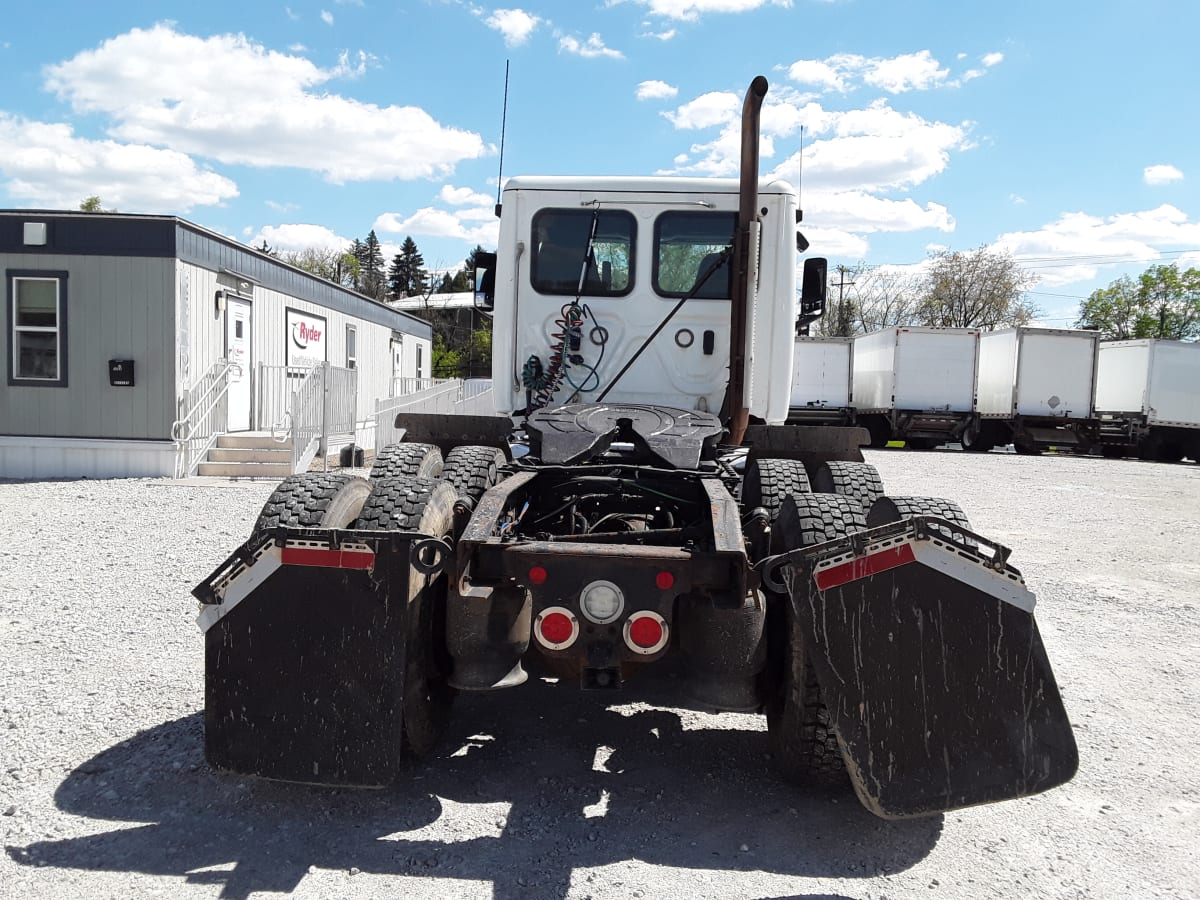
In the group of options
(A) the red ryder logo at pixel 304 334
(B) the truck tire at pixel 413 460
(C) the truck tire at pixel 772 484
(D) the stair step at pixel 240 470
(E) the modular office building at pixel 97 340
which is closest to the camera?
(C) the truck tire at pixel 772 484

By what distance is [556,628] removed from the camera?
9.82ft

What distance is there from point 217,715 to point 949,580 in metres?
2.45

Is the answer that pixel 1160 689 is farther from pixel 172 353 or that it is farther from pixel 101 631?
pixel 172 353

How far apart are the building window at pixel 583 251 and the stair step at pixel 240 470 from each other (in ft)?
28.7

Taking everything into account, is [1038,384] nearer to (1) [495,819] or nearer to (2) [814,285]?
(2) [814,285]

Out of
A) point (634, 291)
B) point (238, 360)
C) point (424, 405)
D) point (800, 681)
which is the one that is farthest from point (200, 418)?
point (800, 681)

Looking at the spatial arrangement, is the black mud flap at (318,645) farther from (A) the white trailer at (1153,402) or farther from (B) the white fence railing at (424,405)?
(A) the white trailer at (1153,402)

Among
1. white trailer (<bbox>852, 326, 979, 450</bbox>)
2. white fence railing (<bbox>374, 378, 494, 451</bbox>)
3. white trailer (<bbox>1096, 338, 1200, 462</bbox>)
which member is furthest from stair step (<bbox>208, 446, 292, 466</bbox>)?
white trailer (<bbox>1096, 338, 1200, 462</bbox>)

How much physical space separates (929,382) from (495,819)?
24469mm

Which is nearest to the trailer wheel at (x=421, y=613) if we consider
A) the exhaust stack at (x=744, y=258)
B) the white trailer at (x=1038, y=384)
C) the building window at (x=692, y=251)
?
the exhaust stack at (x=744, y=258)

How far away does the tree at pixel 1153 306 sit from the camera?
58344mm

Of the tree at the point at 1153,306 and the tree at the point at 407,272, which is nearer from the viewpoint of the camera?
the tree at the point at 1153,306

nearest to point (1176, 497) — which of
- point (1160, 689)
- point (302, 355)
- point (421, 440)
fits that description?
point (1160, 689)

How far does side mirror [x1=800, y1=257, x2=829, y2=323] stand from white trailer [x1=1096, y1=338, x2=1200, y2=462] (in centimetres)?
2363
